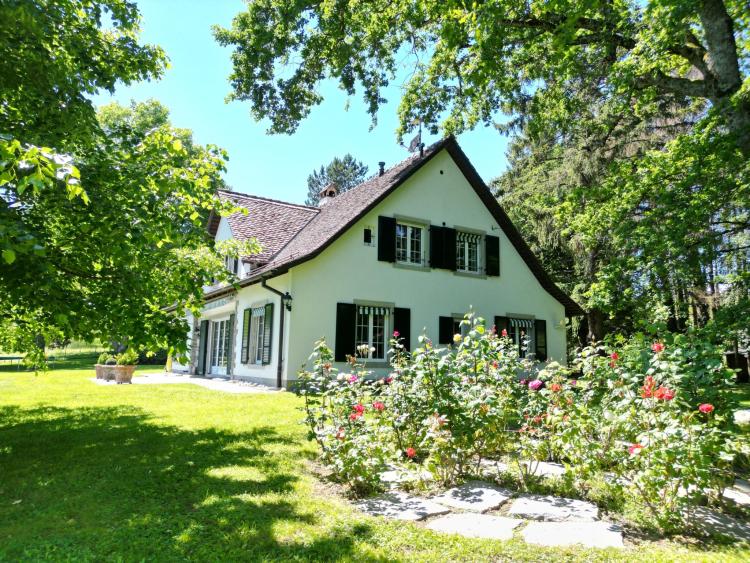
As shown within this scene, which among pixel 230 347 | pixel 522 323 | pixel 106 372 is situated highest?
pixel 522 323

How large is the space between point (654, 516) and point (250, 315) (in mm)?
12676

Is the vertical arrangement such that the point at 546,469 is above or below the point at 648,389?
below

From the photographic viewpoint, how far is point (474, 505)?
12.8ft

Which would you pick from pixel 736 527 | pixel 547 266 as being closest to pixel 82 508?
pixel 736 527

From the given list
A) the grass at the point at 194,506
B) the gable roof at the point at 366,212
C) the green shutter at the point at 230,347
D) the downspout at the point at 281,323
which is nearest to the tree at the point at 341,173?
the gable roof at the point at 366,212

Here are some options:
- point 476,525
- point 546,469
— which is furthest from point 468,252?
point 476,525

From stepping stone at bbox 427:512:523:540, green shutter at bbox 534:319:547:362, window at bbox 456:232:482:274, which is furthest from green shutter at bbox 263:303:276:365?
stepping stone at bbox 427:512:523:540

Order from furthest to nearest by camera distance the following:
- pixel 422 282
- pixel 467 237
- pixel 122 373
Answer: pixel 467 237
pixel 422 282
pixel 122 373

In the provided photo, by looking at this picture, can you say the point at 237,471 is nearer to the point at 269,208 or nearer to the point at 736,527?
the point at 736,527

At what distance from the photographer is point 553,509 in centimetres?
377

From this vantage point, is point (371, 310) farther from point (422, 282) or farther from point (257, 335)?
point (257, 335)

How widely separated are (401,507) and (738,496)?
2.94 m

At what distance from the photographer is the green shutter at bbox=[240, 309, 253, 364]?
14.7m

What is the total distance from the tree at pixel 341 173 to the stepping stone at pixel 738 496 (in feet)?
189
